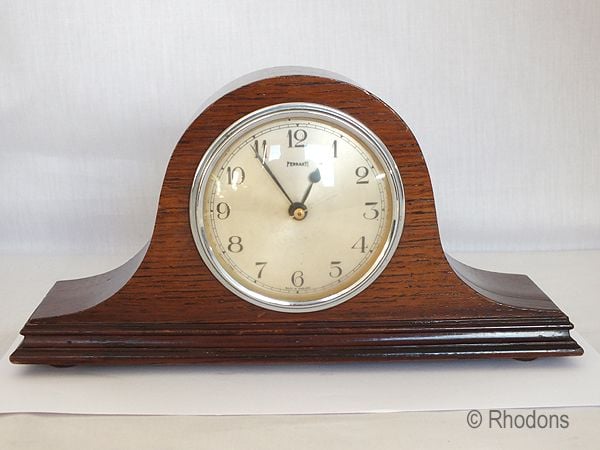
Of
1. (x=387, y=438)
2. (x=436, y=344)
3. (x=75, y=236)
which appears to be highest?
(x=75, y=236)

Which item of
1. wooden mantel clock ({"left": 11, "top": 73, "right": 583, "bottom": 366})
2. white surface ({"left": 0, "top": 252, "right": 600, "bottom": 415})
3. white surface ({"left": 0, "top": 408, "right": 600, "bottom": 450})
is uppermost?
wooden mantel clock ({"left": 11, "top": 73, "right": 583, "bottom": 366})

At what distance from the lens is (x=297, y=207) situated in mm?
2098

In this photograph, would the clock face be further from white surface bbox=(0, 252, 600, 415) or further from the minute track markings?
white surface bbox=(0, 252, 600, 415)

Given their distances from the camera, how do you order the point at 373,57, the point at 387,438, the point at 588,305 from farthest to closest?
the point at 373,57 → the point at 588,305 → the point at 387,438

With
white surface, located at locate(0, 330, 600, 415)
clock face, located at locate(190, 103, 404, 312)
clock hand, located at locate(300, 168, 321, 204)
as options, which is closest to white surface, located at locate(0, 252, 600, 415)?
white surface, located at locate(0, 330, 600, 415)

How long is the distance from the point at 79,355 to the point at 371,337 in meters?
0.55

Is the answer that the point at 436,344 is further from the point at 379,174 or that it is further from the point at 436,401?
the point at 379,174

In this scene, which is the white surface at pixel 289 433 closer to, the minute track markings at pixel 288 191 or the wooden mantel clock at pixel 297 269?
the wooden mantel clock at pixel 297 269

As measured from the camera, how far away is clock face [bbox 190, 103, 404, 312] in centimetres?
208

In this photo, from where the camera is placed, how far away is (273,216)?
2.11 metres

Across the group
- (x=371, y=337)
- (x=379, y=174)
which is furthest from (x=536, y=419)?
(x=379, y=174)

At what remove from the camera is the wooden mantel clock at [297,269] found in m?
2.09
